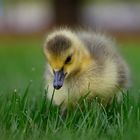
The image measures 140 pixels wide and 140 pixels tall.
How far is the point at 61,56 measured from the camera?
3.82 meters

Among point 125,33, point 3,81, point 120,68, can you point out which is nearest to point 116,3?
point 125,33

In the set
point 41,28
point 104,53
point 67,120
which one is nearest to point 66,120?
point 67,120

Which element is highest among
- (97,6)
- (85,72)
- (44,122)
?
(97,6)

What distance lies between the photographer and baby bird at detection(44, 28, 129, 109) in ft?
12.6

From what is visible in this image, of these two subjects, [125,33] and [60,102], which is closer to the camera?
[60,102]

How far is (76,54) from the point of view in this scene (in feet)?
13.0

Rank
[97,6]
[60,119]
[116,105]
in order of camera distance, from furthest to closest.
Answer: [97,6] → [116,105] → [60,119]

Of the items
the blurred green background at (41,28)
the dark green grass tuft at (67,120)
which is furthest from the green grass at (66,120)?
the blurred green background at (41,28)

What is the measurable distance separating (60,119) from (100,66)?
0.56 m

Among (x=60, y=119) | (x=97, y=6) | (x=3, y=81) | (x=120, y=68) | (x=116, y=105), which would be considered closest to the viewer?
(x=60, y=119)

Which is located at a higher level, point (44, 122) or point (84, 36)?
point (84, 36)

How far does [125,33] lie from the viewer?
1580 centimetres

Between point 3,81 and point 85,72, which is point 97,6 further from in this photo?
point 85,72

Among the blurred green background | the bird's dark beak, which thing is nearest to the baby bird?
the bird's dark beak
